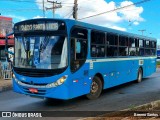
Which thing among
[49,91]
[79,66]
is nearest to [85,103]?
[79,66]

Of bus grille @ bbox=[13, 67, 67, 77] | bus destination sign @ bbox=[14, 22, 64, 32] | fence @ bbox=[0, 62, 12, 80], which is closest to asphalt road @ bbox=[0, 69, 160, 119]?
bus grille @ bbox=[13, 67, 67, 77]

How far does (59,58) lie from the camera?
10898mm

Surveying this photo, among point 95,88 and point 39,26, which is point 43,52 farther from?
point 95,88

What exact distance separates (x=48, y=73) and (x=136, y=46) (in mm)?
8482

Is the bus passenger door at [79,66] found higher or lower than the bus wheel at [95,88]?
higher

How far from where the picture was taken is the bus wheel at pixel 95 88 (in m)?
12.9

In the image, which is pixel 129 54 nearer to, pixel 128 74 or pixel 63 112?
pixel 128 74

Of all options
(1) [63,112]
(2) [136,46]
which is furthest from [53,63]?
(2) [136,46]

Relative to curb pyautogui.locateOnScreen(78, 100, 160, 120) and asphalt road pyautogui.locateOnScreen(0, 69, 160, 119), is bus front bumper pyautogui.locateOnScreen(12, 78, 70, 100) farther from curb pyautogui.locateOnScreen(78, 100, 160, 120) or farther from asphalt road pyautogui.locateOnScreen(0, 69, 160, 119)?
curb pyautogui.locateOnScreen(78, 100, 160, 120)

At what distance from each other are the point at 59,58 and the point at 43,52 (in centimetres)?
58

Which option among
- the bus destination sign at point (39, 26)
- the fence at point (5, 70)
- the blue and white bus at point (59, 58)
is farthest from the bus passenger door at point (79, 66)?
the fence at point (5, 70)

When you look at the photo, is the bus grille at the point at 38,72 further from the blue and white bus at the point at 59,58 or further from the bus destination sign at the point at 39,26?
the bus destination sign at the point at 39,26

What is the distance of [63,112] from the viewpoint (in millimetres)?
10453

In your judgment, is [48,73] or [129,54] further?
[129,54]
